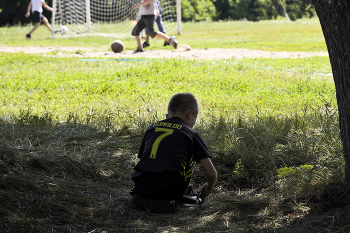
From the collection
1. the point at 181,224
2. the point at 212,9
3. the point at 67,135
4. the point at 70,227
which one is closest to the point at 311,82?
the point at 67,135

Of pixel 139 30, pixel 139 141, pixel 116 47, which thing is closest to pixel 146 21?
pixel 139 30

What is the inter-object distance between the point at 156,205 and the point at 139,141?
1.67m

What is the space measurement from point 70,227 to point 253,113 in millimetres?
3356

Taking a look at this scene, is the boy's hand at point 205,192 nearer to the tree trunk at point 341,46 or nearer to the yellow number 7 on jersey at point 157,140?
the yellow number 7 on jersey at point 157,140

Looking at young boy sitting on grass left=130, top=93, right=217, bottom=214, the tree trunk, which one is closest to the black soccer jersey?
young boy sitting on grass left=130, top=93, right=217, bottom=214

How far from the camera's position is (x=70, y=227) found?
260 centimetres

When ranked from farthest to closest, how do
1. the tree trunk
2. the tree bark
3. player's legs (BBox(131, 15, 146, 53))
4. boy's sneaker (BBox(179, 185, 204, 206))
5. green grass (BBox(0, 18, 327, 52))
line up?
the tree bark, green grass (BBox(0, 18, 327, 52)), player's legs (BBox(131, 15, 146, 53)), boy's sneaker (BBox(179, 185, 204, 206)), the tree trunk

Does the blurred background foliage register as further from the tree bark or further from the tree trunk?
the tree trunk

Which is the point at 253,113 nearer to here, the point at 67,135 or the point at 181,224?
the point at 67,135

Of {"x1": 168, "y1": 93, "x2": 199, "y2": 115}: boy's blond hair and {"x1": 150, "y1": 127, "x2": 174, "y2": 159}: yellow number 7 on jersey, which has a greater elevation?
{"x1": 168, "y1": 93, "x2": 199, "y2": 115}: boy's blond hair

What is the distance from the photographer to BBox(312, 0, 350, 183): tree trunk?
8.86 feet

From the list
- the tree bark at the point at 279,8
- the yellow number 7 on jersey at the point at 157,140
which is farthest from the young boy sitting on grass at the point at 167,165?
the tree bark at the point at 279,8

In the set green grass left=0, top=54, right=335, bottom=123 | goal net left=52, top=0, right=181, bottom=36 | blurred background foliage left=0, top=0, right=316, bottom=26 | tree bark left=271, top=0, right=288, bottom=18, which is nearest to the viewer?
green grass left=0, top=54, right=335, bottom=123

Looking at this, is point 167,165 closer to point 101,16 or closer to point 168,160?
point 168,160
